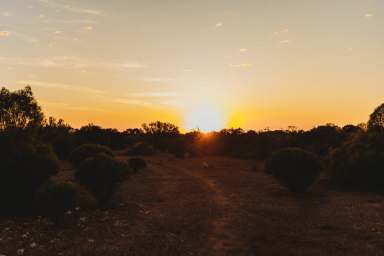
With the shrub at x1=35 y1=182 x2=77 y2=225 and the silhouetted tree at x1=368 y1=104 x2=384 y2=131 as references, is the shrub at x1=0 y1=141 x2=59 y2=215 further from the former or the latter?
the silhouetted tree at x1=368 y1=104 x2=384 y2=131

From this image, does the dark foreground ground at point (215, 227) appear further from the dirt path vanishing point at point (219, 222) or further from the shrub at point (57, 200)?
the shrub at point (57, 200)

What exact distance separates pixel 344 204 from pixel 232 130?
190ft

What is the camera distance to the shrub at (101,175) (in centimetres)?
2195

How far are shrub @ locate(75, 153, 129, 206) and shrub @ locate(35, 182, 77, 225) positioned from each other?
3857mm

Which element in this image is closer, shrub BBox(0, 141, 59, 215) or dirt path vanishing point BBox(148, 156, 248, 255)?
dirt path vanishing point BBox(148, 156, 248, 255)

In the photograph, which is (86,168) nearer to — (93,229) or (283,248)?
(93,229)

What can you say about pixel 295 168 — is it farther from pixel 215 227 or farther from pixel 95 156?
pixel 95 156

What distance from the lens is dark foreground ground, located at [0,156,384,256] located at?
1488 centimetres

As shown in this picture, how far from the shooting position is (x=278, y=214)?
20.6 meters

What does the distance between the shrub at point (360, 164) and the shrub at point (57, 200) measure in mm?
20476

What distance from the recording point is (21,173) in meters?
20.5

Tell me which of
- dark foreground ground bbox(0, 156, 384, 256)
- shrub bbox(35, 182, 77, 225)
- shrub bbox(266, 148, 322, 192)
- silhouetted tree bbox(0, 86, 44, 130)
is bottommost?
dark foreground ground bbox(0, 156, 384, 256)

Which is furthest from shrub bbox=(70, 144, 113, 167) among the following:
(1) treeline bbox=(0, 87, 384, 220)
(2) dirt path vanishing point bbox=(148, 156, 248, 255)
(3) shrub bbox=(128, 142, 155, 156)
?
(3) shrub bbox=(128, 142, 155, 156)

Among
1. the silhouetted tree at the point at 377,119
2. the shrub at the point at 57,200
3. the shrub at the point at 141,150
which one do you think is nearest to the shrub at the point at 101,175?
the shrub at the point at 57,200
